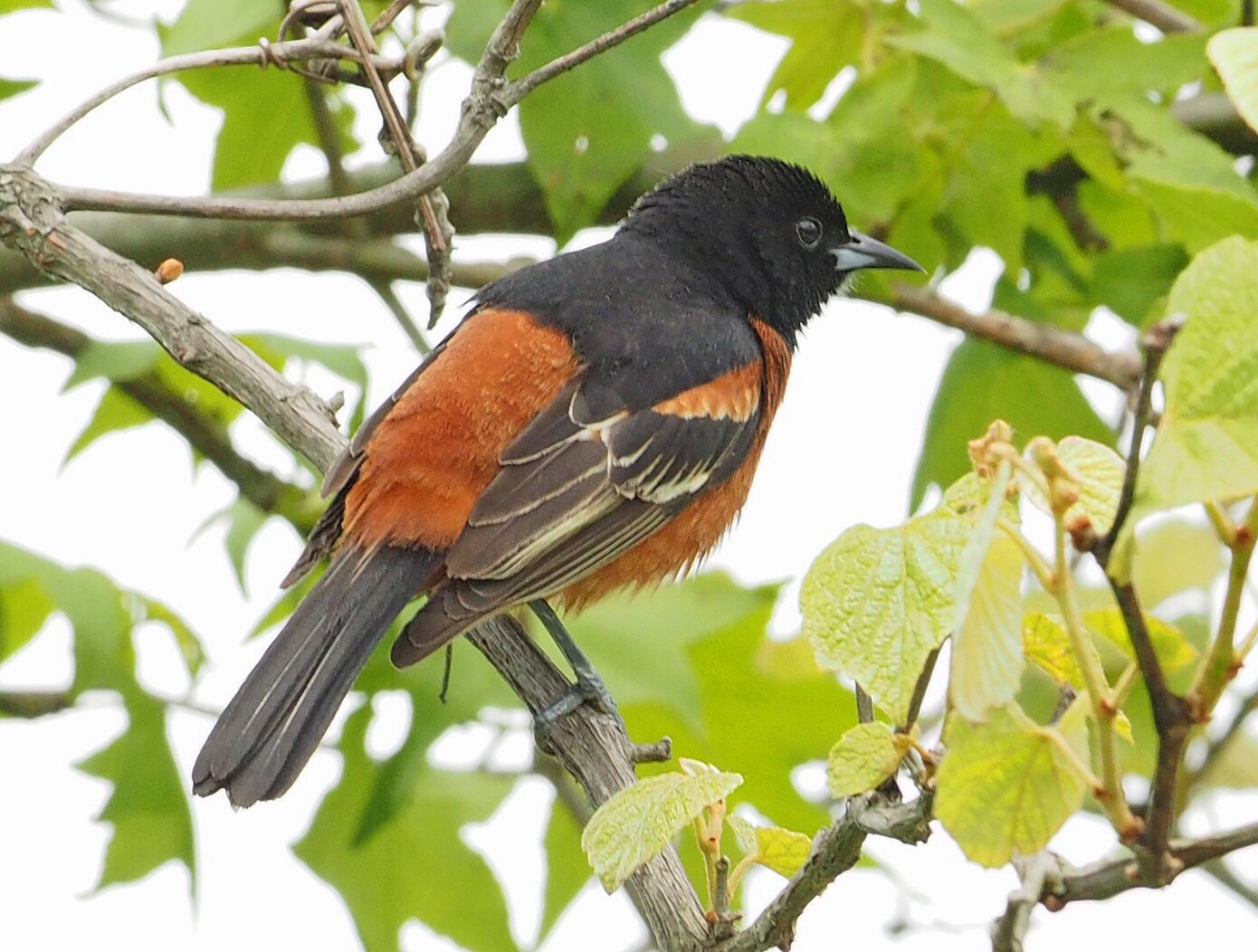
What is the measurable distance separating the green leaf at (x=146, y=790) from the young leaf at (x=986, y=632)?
9.56 ft

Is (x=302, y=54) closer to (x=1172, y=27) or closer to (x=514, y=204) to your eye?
(x=514, y=204)

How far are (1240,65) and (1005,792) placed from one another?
69 centimetres

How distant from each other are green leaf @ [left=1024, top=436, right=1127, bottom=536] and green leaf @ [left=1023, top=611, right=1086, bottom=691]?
237mm

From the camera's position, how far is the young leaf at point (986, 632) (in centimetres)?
131

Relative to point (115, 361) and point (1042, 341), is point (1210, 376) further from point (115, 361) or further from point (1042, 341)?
point (115, 361)

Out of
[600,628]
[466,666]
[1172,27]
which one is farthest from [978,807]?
[1172,27]

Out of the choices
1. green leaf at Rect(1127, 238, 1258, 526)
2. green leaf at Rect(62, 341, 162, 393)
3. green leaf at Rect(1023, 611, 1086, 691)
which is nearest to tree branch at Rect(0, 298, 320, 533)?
green leaf at Rect(62, 341, 162, 393)

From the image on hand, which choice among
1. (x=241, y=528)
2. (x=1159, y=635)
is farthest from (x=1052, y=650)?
(x=241, y=528)

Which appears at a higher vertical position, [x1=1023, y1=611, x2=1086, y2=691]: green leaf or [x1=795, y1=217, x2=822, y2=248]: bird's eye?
[x1=795, y1=217, x2=822, y2=248]: bird's eye

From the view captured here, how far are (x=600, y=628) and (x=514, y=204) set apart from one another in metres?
1.25

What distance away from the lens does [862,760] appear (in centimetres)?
168

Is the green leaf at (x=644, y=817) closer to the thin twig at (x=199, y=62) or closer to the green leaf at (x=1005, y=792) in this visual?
the green leaf at (x=1005, y=792)

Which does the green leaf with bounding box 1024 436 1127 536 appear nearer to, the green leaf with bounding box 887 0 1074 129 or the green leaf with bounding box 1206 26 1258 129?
the green leaf with bounding box 1206 26 1258 129

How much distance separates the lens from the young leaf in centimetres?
131
